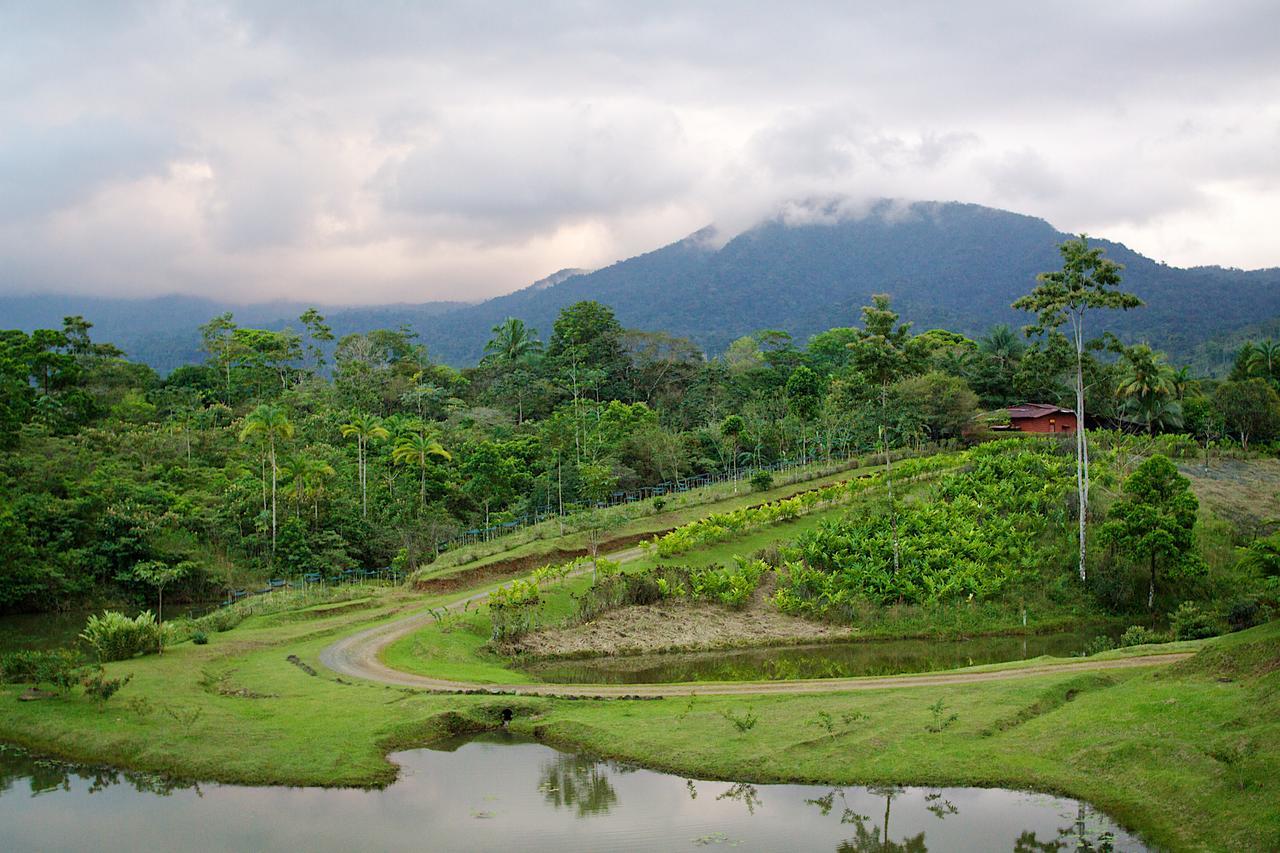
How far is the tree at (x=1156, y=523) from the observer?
3338cm

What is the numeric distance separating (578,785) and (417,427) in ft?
171

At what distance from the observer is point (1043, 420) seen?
192 ft

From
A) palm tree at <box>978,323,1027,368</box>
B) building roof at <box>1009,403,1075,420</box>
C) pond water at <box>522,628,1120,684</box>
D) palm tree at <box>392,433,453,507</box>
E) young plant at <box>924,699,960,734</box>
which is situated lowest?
pond water at <box>522,628,1120,684</box>

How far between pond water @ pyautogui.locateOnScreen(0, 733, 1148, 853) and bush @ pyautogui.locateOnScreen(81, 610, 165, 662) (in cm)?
826

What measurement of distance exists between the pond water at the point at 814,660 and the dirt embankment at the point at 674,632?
1.83ft

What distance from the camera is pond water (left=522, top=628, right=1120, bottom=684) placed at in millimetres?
26797

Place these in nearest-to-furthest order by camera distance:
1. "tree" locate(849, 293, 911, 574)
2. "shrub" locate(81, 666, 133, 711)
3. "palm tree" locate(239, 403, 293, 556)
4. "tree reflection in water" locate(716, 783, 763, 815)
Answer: "tree reflection in water" locate(716, 783, 763, 815), "shrub" locate(81, 666, 133, 711), "tree" locate(849, 293, 911, 574), "palm tree" locate(239, 403, 293, 556)

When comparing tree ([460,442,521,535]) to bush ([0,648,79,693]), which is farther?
tree ([460,442,521,535])

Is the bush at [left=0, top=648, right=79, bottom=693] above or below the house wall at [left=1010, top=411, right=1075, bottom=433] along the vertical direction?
below

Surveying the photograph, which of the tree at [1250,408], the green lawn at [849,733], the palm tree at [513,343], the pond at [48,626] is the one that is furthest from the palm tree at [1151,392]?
the pond at [48,626]

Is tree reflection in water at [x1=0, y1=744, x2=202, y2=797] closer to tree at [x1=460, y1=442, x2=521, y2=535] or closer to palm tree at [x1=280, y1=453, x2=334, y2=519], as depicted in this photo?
palm tree at [x1=280, y1=453, x2=334, y2=519]

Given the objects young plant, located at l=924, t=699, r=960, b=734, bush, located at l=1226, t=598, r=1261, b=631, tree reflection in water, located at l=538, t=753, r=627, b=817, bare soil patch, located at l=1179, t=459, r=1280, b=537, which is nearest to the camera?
tree reflection in water, located at l=538, t=753, r=627, b=817

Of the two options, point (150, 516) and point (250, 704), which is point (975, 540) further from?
point (150, 516)

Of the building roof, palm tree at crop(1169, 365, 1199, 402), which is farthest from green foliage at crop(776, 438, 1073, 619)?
palm tree at crop(1169, 365, 1199, 402)
